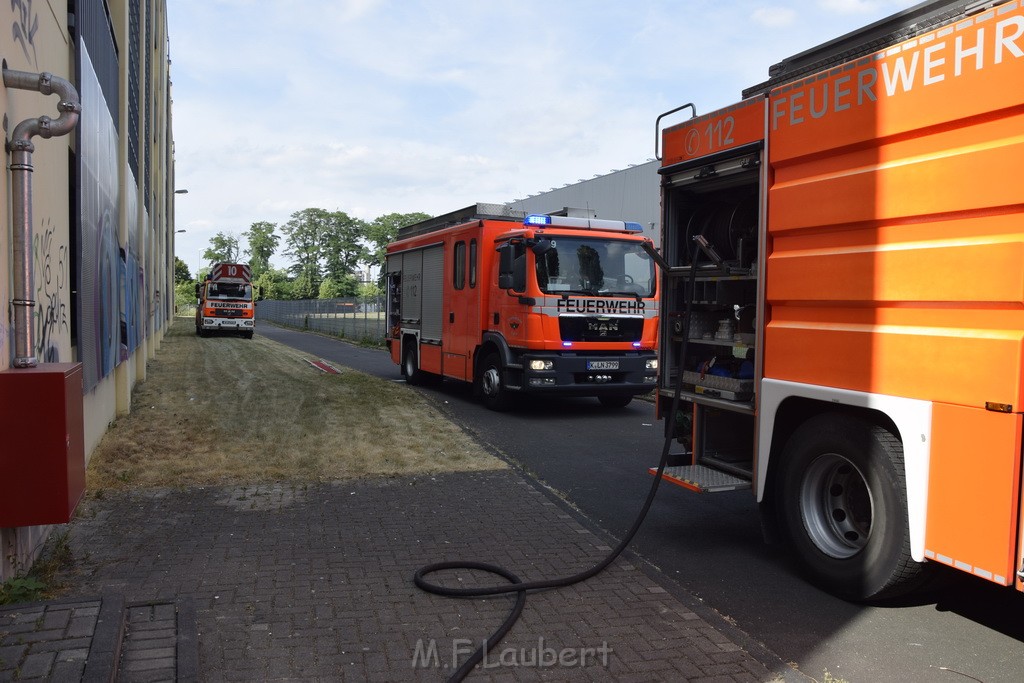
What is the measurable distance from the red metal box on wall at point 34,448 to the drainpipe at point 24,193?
42 cm

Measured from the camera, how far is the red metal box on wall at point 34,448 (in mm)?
3910

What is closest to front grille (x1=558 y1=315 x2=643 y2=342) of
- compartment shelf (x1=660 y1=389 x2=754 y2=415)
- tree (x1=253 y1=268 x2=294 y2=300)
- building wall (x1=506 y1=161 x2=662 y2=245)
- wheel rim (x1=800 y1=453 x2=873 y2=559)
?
compartment shelf (x1=660 y1=389 x2=754 y2=415)

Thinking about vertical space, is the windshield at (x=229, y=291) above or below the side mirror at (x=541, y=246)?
below

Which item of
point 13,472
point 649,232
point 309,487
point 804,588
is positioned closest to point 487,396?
point 309,487

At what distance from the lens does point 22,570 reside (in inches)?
179

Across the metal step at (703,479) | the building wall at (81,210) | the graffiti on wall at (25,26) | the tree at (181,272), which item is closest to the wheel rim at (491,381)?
the building wall at (81,210)

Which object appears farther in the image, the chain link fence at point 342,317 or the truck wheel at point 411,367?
the chain link fence at point 342,317

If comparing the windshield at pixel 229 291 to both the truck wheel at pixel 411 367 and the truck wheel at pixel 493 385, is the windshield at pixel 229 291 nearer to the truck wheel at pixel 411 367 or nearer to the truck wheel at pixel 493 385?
the truck wheel at pixel 411 367

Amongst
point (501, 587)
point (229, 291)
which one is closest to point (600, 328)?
point (501, 587)

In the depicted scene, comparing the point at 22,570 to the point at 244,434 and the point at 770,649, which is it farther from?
the point at 244,434

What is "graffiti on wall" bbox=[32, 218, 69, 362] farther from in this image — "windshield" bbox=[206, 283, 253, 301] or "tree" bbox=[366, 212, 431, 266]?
"tree" bbox=[366, 212, 431, 266]

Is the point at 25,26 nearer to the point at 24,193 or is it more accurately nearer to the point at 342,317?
the point at 24,193

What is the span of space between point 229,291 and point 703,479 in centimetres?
3351

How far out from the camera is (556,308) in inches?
448
